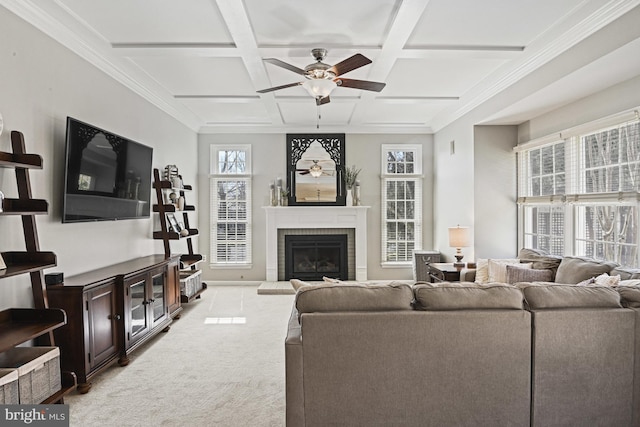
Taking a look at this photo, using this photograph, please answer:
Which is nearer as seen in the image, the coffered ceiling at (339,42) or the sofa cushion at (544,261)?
the coffered ceiling at (339,42)

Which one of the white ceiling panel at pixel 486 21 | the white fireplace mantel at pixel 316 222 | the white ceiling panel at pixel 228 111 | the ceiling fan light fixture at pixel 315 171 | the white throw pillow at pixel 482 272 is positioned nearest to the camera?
the white ceiling panel at pixel 486 21

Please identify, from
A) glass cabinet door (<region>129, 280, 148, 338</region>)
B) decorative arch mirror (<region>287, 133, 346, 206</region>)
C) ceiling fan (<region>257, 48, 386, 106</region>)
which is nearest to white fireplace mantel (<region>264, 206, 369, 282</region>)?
decorative arch mirror (<region>287, 133, 346, 206</region>)

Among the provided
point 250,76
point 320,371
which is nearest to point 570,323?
point 320,371

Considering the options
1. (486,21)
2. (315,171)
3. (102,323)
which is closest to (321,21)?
(486,21)

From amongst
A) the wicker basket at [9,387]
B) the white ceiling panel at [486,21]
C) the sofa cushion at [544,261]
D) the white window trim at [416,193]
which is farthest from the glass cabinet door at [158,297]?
the white window trim at [416,193]

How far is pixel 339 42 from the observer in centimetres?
370

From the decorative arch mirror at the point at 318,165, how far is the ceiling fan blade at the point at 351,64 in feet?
12.6

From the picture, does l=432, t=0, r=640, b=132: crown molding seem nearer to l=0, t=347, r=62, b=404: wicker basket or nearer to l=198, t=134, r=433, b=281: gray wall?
l=198, t=134, r=433, b=281: gray wall

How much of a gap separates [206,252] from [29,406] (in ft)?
16.2

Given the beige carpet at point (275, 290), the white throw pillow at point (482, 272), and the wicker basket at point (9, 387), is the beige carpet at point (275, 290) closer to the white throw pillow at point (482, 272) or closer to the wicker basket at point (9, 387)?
the white throw pillow at point (482, 272)

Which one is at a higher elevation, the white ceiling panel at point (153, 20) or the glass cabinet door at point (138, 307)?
the white ceiling panel at point (153, 20)

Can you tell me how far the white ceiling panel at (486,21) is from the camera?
118 inches

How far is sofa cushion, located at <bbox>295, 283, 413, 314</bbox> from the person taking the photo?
2.33 m

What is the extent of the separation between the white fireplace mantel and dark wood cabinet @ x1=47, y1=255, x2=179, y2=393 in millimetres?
2759
